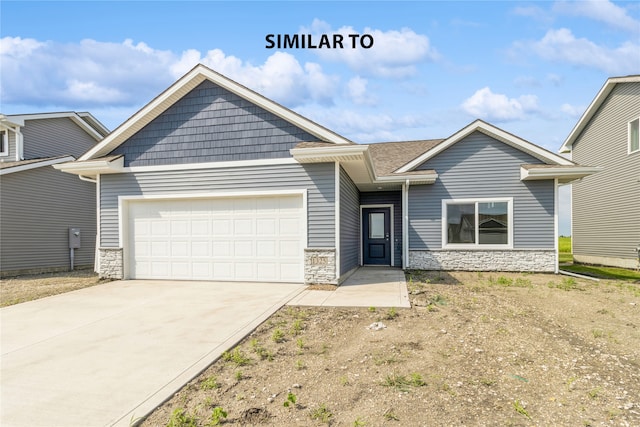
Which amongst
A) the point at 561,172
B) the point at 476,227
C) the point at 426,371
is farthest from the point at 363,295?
the point at 561,172

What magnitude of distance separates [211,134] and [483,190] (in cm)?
875

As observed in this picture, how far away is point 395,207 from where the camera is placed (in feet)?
45.9

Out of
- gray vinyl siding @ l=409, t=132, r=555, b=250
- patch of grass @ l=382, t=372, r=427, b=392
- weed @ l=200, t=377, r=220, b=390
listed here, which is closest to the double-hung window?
gray vinyl siding @ l=409, t=132, r=555, b=250

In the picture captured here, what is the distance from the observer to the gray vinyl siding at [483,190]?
1188 cm

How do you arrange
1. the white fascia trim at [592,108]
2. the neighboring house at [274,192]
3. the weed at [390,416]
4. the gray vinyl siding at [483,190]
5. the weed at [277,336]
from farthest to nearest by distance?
the white fascia trim at [592,108] < the gray vinyl siding at [483,190] < the neighboring house at [274,192] < the weed at [277,336] < the weed at [390,416]

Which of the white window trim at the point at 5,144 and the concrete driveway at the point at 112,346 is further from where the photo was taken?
the white window trim at the point at 5,144

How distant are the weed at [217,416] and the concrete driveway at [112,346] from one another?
64 centimetres

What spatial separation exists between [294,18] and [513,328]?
8.59m

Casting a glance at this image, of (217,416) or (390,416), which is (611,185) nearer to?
(390,416)

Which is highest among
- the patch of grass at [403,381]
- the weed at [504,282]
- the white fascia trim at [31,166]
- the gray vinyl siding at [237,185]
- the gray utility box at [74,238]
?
the white fascia trim at [31,166]

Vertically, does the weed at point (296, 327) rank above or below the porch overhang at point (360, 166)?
below

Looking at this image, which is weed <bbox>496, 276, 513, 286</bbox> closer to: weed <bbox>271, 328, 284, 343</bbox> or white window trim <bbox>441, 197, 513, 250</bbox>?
white window trim <bbox>441, 197, 513, 250</bbox>

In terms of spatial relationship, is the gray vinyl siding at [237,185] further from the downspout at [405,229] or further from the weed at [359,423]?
the weed at [359,423]

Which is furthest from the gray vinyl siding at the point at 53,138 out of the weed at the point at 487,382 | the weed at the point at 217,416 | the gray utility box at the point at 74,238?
the weed at the point at 487,382
